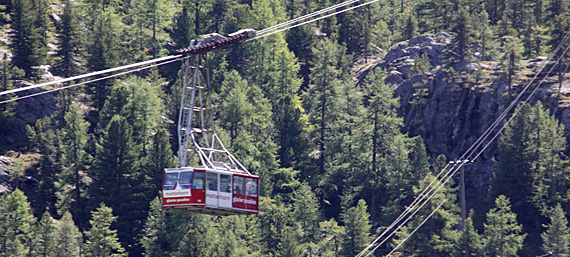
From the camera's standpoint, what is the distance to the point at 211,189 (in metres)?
39.7

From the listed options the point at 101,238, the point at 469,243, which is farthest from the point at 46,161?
the point at 469,243

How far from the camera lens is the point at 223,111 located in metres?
104

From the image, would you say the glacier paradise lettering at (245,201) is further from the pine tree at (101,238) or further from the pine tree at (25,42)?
the pine tree at (25,42)

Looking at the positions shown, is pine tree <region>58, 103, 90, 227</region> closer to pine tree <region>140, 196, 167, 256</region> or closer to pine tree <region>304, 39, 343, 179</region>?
pine tree <region>140, 196, 167, 256</region>

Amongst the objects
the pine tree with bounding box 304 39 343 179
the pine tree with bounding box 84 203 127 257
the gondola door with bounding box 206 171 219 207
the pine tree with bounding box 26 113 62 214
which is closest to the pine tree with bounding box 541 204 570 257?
the pine tree with bounding box 304 39 343 179

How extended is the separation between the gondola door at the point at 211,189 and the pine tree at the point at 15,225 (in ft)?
139

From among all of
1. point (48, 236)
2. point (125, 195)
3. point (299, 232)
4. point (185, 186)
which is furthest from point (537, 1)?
point (185, 186)

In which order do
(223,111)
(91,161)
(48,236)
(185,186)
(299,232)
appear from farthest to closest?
1. (223,111)
2. (91,161)
3. (299,232)
4. (48,236)
5. (185,186)

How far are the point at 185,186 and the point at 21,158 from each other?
182 feet

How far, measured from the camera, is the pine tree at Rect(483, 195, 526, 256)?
75.4m

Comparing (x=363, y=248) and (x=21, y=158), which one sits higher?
(x=21, y=158)

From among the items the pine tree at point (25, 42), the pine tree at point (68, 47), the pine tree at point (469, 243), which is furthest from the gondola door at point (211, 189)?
the pine tree at point (68, 47)

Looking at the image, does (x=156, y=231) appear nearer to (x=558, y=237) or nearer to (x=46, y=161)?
(x=46, y=161)

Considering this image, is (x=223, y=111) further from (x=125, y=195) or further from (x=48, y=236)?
(x=48, y=236)
